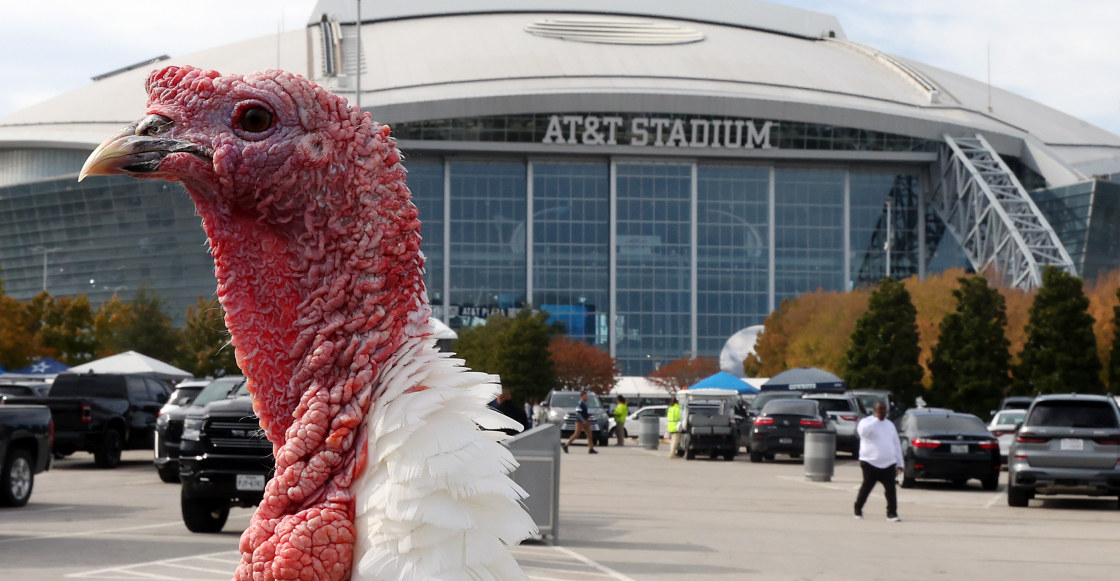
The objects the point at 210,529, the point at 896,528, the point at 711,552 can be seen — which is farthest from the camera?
the point at 896,528

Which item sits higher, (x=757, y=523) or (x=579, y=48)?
(x=579, y=48)

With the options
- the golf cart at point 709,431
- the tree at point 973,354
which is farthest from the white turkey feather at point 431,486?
the tree at point 973,354

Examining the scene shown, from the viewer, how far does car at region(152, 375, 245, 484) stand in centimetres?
1986

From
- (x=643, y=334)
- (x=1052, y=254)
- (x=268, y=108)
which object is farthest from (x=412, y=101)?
(x=268, y=108)

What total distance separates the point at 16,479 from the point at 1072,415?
16.8 m

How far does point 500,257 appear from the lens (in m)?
84.7

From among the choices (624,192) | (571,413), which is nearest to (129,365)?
(571,413)

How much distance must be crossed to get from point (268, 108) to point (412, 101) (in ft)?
265

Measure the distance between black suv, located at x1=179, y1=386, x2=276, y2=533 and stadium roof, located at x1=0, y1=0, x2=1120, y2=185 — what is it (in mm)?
62861

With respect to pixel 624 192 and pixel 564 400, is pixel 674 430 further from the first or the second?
pixel 624 192

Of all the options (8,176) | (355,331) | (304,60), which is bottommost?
(355,331)

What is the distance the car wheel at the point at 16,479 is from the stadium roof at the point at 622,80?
197ft

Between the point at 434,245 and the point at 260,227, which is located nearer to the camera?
the point at 260,227

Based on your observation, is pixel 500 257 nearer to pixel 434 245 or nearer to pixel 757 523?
pixel 434 245
